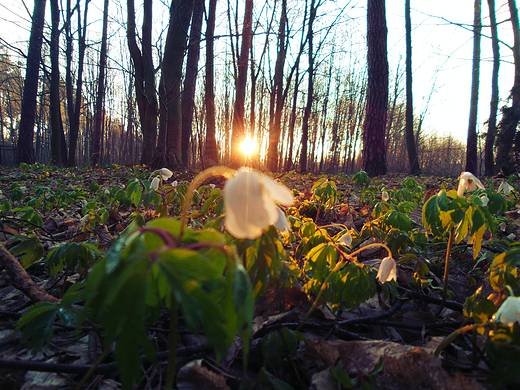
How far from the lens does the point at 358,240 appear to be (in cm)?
193

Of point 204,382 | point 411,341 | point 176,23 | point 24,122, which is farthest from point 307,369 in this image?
point 24,122

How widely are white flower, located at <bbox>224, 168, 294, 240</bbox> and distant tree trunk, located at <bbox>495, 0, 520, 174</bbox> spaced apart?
37.7 feet

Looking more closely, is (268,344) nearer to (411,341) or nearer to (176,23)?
(411,341)

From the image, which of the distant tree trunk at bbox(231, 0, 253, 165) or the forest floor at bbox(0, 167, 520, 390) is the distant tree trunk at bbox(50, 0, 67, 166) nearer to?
the distant tree trunk at bbox(231, 0, 253, 165)

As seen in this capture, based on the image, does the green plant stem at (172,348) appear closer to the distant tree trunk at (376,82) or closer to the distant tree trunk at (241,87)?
the distant tree trunk at (376,82)

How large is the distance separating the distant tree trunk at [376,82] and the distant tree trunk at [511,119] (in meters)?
4.90

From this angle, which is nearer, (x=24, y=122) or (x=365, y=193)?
(x=365, y=193)

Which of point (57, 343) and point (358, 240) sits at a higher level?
point (358, 240)

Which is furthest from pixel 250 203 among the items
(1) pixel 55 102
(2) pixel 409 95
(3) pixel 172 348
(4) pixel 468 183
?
(1) pixel 55 102

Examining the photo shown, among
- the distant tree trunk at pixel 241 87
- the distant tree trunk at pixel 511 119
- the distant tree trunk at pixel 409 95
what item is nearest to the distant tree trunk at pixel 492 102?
the distant tree trunk at pixel 511 119

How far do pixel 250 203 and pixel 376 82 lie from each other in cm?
839

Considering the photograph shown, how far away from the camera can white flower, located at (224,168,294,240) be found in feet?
1.82

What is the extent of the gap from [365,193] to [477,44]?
483 inches

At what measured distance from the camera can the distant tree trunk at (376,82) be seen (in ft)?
24.9
